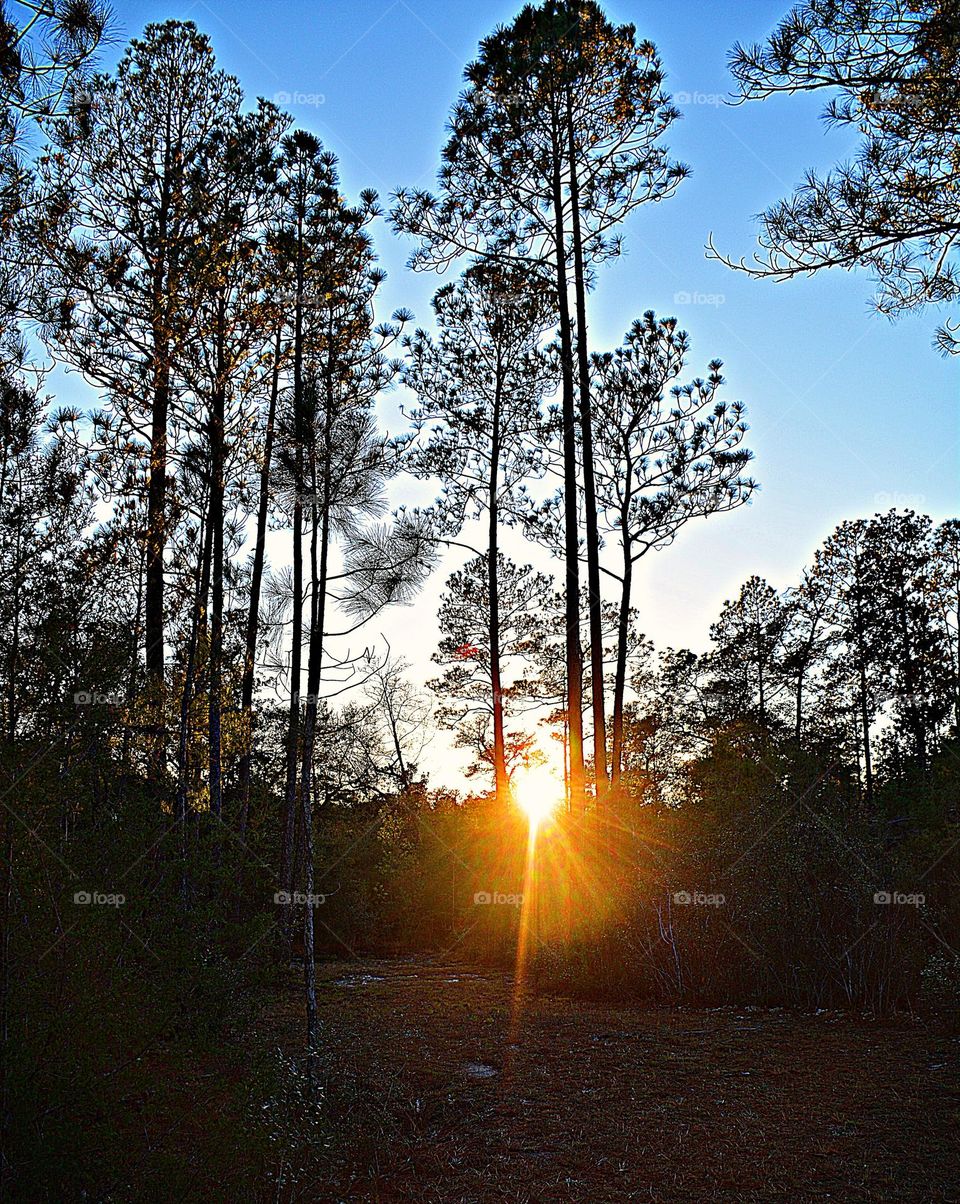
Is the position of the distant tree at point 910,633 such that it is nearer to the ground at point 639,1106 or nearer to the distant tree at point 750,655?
the distant tree at point 750,655

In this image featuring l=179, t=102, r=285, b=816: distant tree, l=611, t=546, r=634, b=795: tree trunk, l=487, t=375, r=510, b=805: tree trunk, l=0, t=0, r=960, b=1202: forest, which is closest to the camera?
l=0, t=0, r=960, b=1202: forest

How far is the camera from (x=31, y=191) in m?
9.69

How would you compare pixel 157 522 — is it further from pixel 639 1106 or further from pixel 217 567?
pixel 639 1106

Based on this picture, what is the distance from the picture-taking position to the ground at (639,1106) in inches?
199

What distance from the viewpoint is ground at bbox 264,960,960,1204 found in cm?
506

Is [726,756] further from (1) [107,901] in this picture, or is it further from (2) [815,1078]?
(1) [107,901]

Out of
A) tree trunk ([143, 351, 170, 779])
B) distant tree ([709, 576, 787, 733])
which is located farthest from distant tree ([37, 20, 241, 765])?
distant tree ([709, 576, 787, 733])

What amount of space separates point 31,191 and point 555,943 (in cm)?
1013

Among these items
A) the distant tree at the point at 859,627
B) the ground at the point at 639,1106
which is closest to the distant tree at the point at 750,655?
the distant tree at the point at 859,627

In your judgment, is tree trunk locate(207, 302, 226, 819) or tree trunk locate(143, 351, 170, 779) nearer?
tree trunk locate(207, 302, 226, 819)

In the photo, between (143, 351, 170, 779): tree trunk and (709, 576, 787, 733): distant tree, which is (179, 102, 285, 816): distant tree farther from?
(709, 576, 787, 733): distant tree

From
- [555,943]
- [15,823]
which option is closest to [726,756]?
[555,943]

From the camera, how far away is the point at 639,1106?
21.3 ft

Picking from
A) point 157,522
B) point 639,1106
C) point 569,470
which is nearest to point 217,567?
point 157,522
